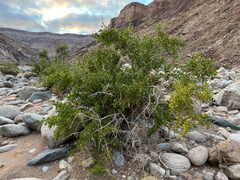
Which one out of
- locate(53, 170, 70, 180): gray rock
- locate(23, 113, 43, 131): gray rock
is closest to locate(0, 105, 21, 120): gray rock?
locate(23, 113, 43, 131): gray rock

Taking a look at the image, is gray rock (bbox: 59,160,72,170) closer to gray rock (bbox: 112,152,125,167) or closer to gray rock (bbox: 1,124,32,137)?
gray rock (bbox: 112,152,125,167)

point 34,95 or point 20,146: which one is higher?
point 34,95

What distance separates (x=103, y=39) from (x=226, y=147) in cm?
339

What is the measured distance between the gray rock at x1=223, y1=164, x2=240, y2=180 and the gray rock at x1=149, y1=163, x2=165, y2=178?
1.00 m

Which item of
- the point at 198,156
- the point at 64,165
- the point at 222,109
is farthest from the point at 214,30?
the point at 64,165

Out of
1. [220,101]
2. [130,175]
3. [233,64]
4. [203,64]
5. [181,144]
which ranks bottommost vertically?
[130,175]

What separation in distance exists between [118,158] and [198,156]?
1452 mm

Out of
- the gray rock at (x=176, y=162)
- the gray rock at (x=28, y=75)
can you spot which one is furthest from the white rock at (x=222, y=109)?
the gray rock at (x=28, y=75)

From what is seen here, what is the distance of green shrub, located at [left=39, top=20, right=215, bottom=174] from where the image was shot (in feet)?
7.28

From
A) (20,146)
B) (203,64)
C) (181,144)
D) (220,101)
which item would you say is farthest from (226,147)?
(20,146)

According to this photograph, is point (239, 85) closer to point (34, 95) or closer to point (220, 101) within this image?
point (220, 101)

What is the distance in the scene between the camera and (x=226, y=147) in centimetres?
255

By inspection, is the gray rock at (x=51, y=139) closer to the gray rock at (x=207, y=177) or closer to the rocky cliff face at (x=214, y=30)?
the gray rock at (x=207, y=177)

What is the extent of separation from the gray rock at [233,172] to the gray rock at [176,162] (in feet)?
1.82
